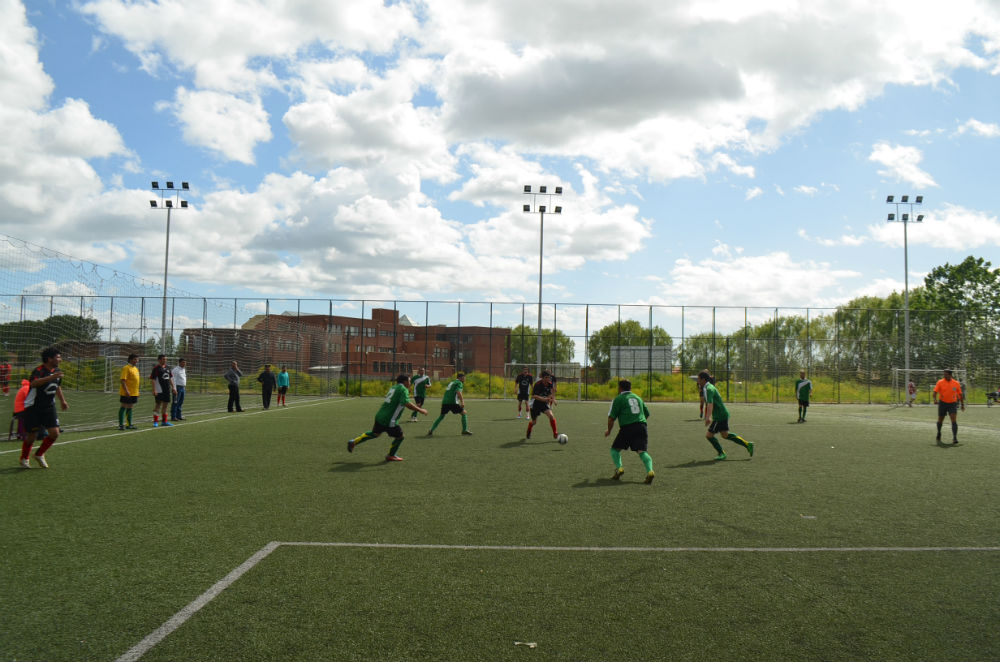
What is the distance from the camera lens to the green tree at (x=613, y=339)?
41.8 metres

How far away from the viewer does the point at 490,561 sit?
5711 millimetres

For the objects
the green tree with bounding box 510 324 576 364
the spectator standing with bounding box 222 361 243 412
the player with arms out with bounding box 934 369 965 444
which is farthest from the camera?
the green tree with bounding box 510 324 576 364

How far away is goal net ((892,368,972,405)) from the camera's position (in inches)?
1561

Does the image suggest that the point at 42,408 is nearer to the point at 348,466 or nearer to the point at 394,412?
the point at 348,466

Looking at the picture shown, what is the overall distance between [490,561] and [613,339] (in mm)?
40376

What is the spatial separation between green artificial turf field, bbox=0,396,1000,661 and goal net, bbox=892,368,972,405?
32.3m

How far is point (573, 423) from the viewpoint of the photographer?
21.3 metres

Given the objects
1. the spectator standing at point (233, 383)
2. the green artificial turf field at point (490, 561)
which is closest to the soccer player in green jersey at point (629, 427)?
the green artificial turf field at point (490, 561)

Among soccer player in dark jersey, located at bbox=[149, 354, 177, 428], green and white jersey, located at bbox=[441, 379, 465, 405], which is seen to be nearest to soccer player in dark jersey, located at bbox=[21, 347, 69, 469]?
soccer player in dark jersey, located at bbox=[149, 354, 177, 428]

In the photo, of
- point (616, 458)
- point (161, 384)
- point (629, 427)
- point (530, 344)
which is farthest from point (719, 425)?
point (530, 344)

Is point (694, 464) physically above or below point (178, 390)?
below

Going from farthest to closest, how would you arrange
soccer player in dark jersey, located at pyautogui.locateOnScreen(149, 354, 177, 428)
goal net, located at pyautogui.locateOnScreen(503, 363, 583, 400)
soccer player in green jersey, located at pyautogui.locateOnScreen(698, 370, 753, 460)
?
goal net, located at pyautogui.locateOnScreen(503, 363, 583, 400) < soccer player in dark jersey, located at pyautogui.locateOnScreen(149, 354, 177, 428) < soccer player in green jersey, located at pyautogui.locateOnScreen(698, 370, 753, 460)

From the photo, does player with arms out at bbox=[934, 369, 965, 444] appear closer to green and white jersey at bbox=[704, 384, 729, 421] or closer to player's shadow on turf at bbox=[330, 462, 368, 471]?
green and white jersey at bbox=[704, 384, 729, 421]

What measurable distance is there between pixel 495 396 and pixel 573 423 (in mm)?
19874
